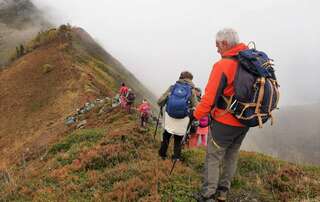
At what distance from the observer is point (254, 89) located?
Result: 661cm

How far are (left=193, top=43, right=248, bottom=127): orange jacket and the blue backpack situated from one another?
8.03 feet

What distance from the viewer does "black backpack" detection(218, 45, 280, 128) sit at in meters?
6.57

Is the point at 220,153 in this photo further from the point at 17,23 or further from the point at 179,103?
the point at 17,23

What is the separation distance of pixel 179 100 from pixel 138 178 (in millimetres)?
2058

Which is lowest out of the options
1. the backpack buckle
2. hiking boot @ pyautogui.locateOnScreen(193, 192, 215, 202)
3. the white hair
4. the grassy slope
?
the grassy slope

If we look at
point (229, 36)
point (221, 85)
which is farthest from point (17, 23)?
point (221, 85)

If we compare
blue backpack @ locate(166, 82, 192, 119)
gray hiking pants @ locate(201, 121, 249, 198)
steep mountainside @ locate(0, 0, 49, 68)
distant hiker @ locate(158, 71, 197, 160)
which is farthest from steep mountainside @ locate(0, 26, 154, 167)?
steep mountainside @ locate(0, 0, 49, 68)

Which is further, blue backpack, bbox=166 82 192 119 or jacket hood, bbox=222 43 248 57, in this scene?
blue backpack, bbox=166 82 192 119

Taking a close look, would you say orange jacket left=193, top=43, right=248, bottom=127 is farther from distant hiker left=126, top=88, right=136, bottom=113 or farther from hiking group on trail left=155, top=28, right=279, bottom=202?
distant hiker left=126, top=88, right=136, bottom=113

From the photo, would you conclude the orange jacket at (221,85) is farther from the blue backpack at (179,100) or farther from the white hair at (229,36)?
the blue backpack at (179,100)

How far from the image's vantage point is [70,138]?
16062mm

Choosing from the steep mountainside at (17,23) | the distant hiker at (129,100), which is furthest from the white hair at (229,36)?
the steep mountainside at (17,23)

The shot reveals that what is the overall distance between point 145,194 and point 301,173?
160 inches

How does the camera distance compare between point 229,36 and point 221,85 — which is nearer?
point 221,85
